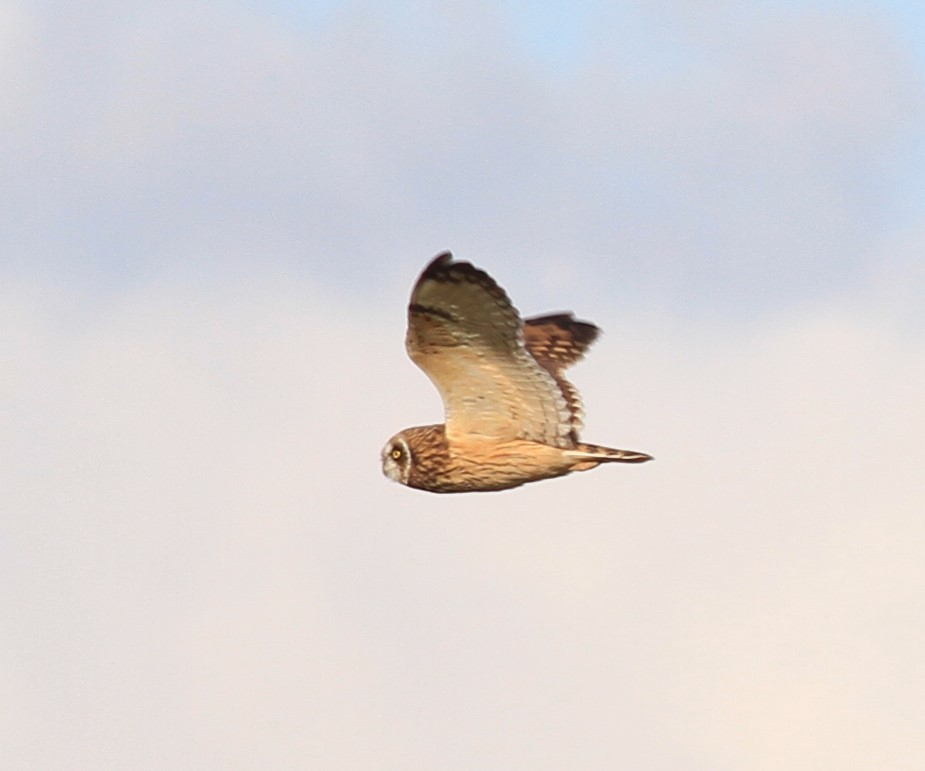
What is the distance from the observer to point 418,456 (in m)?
17.6

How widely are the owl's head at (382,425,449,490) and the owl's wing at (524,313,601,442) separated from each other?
2.08 metres

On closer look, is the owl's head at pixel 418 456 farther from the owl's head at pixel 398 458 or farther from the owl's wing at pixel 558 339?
the owl's wing at pixel 558 339

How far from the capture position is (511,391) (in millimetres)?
17172

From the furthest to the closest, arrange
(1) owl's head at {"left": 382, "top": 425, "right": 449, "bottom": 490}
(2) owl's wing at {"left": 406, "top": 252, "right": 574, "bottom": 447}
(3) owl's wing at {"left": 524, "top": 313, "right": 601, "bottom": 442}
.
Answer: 1. (3) owl's wing at {"left": 524, "top": 313, "right": 601, "bottom": 442}
2. (1) owl's head at {"left": 382, "top": 425, "right": 449, "bottom": 490}
3. (2) owl's wing at {"left": 406, "top": 252, "right": 574, "bottom": 447}

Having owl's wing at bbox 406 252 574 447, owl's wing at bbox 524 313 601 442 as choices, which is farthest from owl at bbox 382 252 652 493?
owl's wing at bbox 524 313 601 442

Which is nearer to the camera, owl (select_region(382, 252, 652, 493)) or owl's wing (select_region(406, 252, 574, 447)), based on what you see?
owl's wing (select_region(406, 252, 574, 447))

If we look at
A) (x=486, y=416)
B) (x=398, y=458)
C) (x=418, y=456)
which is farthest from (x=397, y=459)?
(x=486, y=416)

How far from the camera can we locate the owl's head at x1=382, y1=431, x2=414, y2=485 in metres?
17.7

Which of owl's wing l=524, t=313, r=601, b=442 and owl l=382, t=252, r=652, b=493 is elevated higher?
owl's wing l=524, t=313, r=601, b=442

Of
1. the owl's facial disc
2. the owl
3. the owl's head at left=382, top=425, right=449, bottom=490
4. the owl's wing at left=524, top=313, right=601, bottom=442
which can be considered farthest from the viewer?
the owl's wing at left=524, top=313, right=601, bottom=442

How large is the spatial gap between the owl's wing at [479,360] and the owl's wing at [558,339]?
195 centimetres

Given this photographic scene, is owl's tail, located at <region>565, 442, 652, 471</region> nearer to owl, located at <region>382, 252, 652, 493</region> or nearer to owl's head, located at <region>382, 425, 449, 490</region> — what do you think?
owl, located at <region>382, 252, 652, 493</region>

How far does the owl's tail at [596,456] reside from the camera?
17016mm

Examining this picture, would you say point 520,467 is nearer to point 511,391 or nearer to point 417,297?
point 511,391
